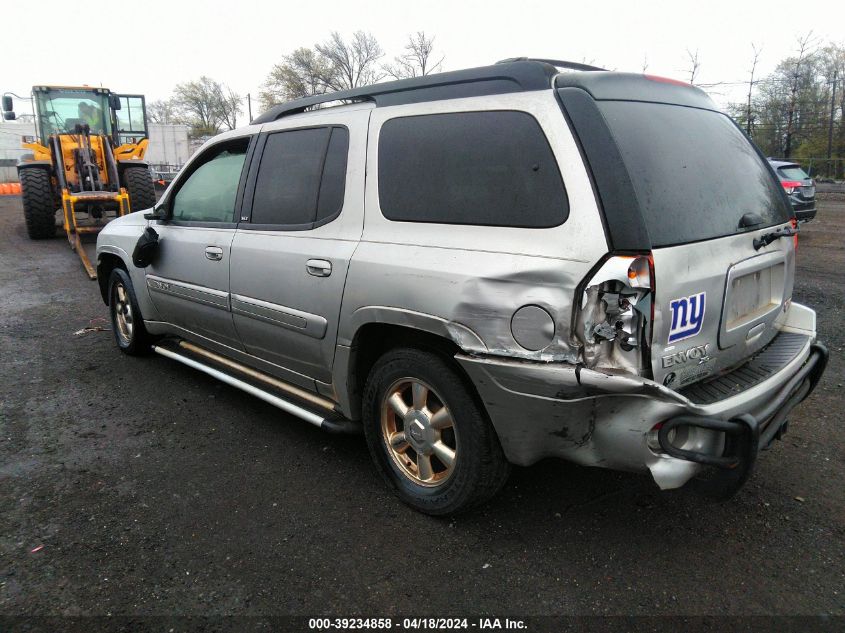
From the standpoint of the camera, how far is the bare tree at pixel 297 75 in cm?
5559

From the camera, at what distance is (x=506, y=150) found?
2.54 meters

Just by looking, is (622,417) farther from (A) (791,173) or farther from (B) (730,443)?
(A) (791,173)

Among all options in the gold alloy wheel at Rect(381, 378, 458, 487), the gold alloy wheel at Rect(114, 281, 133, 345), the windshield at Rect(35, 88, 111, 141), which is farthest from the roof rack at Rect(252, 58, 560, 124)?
the windshield at Rect(35, 88, 111, 141)

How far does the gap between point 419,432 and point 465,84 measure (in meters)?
1.60

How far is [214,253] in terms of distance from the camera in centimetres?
393

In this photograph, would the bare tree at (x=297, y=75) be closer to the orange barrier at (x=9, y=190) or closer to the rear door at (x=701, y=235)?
the orange barrier at (x=9, y=190)

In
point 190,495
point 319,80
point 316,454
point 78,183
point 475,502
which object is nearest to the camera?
point 475,502

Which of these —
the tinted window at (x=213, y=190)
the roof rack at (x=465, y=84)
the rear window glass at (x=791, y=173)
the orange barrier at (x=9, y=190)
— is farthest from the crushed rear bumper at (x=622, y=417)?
the orange barrier at (x=9, y=190)

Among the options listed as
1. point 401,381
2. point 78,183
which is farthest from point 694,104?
point 78,183

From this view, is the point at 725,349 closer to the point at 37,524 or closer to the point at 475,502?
the point at 475,502

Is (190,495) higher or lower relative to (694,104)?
lower

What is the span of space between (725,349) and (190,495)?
106 inches

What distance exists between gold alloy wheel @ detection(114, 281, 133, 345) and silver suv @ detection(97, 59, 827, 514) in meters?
2.08

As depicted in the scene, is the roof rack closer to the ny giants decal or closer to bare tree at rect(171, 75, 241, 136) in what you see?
the ny giants decal
